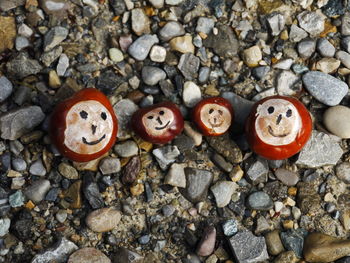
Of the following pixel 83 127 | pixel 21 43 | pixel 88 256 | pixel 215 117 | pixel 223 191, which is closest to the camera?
pixel 83 127

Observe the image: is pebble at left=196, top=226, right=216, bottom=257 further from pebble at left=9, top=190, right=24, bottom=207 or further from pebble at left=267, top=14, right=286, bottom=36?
pebble at left=267, top=14, right=286, bottom=36

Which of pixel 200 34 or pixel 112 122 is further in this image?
pixel 200 34

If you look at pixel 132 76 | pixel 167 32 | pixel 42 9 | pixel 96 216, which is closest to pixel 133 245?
pixel 96 216

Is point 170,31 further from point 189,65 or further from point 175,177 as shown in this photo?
point 175,177

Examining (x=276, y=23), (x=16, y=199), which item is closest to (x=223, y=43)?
(x=276, y=23)

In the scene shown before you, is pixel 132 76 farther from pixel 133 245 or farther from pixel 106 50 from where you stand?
pixel 133 245

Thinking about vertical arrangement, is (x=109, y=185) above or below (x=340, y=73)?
below

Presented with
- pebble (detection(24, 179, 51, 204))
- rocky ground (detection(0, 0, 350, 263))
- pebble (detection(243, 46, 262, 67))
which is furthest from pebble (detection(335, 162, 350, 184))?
pebble (detection(24, 179, 51, 204))
